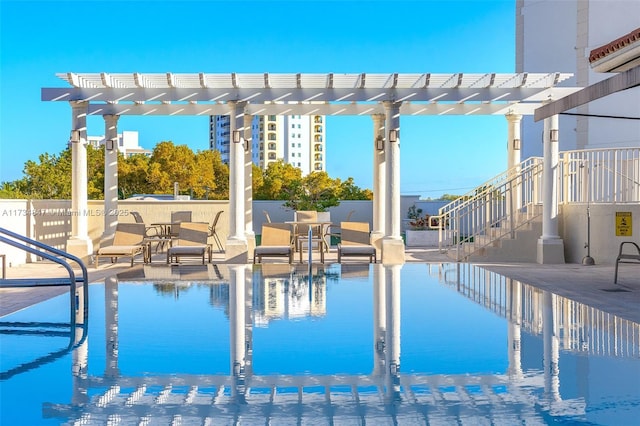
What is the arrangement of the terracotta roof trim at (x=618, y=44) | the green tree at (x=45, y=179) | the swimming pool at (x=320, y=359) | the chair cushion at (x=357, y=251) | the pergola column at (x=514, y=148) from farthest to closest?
the green tree at (x=45, y=179), the pergola column at (x=514, y=148), the chair cushion at (x=357, y=251), the terracotta roof trim at (x=618, y=44), the swimming pool at (x=320, y=359)

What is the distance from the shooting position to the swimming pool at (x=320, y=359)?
402 centimetres

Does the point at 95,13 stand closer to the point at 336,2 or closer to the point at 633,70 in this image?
the point at 336,2

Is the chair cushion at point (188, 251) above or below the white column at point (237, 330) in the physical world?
above

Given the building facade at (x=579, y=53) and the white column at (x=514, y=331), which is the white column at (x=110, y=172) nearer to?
the white column at (x=514, y=331)

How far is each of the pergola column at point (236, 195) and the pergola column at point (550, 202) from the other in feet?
19.5

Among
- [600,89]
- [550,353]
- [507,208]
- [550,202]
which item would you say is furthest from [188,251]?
[550,353]

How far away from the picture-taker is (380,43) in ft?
161

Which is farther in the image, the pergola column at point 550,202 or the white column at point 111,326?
the pergola column at point 550,202

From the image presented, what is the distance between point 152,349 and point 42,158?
1740 inches

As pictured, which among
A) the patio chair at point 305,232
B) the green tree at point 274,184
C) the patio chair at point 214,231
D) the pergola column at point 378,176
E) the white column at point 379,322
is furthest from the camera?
the green tree at point 274,184


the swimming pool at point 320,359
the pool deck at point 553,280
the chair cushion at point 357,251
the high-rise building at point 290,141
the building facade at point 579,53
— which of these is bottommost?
the swimming pool at point 320,359

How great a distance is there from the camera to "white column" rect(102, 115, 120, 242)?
1571cm

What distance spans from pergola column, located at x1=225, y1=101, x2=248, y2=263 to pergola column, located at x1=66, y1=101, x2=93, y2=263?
2870 millimetres

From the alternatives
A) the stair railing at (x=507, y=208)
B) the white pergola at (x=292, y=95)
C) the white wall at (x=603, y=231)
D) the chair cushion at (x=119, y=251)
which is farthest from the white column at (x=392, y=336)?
the chair cushion at (x=119, y=251)
